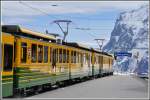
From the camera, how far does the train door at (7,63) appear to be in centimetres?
2050

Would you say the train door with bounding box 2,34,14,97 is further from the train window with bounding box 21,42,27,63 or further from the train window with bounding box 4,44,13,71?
the train window with bounding box 21,42,27,63

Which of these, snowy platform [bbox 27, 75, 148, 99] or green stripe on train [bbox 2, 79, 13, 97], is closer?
green stripe on train [bbox 2, 79, 13, 97]

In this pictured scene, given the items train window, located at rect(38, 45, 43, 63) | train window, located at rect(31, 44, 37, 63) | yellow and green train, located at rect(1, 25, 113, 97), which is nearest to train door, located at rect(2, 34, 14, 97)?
yellow and green train, located at rect(1, 25, 113, 97)

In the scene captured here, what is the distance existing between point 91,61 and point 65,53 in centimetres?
1515

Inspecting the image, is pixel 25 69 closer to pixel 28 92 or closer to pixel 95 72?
pixel 28 92

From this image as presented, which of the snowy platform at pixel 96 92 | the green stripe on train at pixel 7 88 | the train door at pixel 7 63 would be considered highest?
the train door at pixel 7 63

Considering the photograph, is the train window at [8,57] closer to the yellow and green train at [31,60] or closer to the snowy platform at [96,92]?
the yellow and green train at [31,60]

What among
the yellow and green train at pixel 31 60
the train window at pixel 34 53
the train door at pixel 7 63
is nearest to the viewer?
the train door at pixel 7 63

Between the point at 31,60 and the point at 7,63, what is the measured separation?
11.8 ft

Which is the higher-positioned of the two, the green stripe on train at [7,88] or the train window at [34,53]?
the train window at [34,53]

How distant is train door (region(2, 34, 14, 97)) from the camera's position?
20.5 m

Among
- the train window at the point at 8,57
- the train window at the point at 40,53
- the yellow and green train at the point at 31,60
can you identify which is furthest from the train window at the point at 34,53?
the train window at the point at 8,57

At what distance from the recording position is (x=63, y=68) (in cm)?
3331

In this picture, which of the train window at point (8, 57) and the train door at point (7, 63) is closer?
the train door at point (7, 63)
